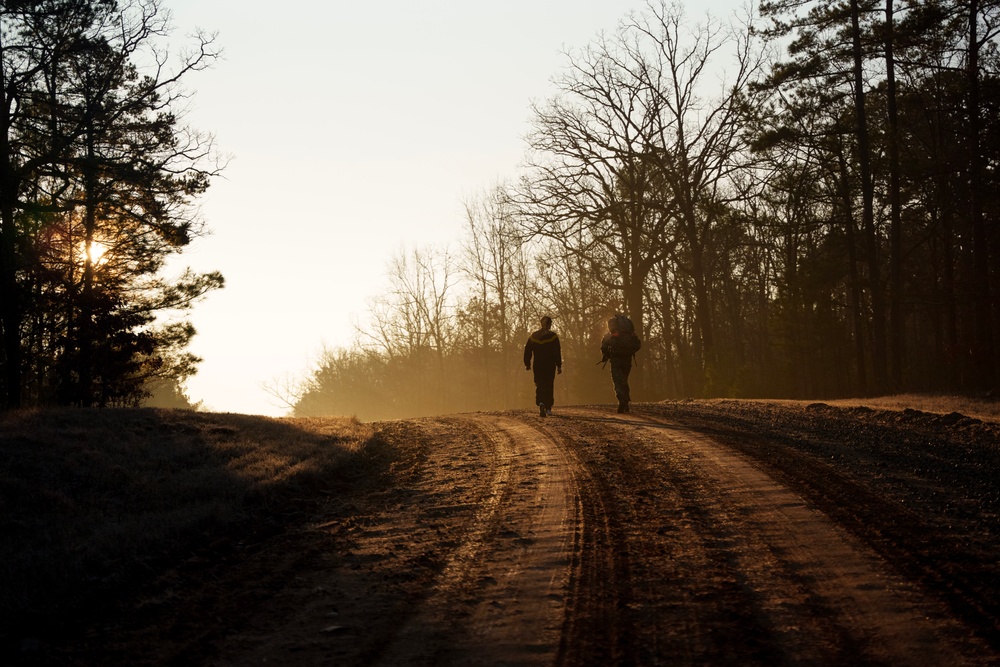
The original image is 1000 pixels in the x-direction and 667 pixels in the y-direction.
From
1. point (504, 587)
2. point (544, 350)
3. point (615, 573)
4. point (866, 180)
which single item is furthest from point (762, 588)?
point (866, 180)

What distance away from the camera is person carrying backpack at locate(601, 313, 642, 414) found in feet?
63.6

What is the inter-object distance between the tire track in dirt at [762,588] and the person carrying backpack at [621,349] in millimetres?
10083

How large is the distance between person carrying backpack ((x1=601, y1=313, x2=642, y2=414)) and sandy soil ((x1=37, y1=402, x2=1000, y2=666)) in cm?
824

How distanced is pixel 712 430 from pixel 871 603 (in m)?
8.73

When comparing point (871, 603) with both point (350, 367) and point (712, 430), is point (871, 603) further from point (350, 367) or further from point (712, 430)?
point (350, 367)

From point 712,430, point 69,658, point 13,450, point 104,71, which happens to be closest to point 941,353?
point 712,430

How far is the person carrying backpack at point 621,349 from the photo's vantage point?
19375mm

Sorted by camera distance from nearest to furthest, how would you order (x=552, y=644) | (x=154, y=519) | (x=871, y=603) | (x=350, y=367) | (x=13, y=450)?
(x=552, y=644) → (x=871, y=603) → (x=154, y=519) → (x=13, y=450) → (x=350, y=367)

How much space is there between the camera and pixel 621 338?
19.4 m

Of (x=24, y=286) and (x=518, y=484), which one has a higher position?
(x=24, y=286)

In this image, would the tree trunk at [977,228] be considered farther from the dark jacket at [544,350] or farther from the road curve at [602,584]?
the road curve at [602,584]

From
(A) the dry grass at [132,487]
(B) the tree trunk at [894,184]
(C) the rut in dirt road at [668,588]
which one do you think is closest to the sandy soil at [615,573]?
(C) the rut in dirt road at [668,588]

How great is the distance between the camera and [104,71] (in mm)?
21625

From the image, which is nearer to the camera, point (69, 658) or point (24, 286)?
point (69, 658)
